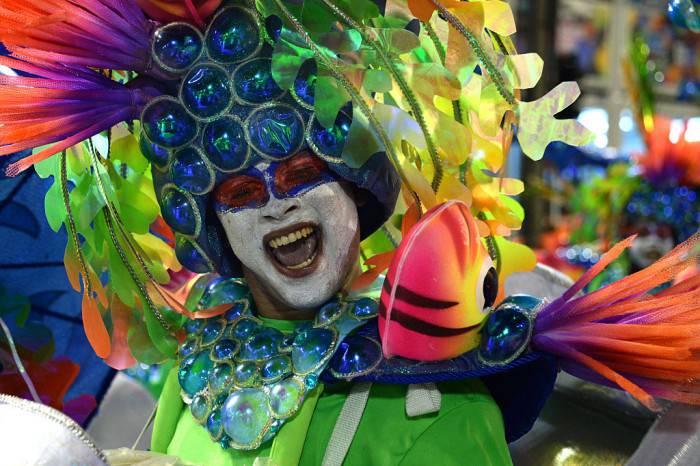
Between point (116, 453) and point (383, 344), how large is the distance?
0.99 feet

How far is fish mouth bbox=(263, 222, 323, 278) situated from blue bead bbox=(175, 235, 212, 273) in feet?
0.41

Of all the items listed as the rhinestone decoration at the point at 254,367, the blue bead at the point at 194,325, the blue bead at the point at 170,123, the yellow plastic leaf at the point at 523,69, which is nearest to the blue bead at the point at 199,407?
the rhinestone decoration at the point at 254,367

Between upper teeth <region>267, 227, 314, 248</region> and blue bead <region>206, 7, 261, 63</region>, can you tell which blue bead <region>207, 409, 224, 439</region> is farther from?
blue bead <region>206, 7, 261, 63</region>

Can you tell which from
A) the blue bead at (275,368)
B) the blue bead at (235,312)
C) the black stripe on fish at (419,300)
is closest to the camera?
the black stripe on fish at (419,300)

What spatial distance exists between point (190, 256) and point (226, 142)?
20 cm

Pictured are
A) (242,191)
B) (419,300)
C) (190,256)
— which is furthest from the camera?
(190,256)

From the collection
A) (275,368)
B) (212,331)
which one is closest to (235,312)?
(212,331)

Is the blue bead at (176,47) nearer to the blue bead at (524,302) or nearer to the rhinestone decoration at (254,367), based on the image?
the rhinestone decoration at (254,367)

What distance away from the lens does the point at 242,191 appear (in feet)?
3.59

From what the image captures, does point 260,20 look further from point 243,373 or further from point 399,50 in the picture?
point 243,373

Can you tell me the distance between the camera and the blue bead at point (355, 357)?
3.50 ft

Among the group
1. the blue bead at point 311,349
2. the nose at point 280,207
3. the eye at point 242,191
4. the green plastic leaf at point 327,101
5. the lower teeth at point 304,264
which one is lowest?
the blue bead at point 311,349

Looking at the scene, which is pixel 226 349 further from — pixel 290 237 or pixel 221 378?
pixel 290 237

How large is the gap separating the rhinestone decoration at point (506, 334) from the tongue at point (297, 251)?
0.74 ft
